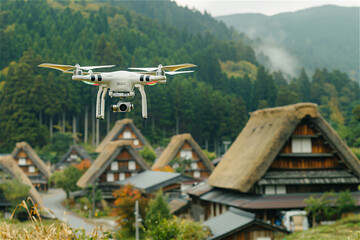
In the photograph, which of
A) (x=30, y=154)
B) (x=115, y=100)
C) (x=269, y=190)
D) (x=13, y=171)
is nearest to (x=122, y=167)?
(x=115, y=100)

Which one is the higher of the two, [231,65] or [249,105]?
[231,65]

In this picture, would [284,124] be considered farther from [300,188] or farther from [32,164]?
[32,164]

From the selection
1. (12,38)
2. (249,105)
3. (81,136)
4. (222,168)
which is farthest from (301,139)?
(12,38)

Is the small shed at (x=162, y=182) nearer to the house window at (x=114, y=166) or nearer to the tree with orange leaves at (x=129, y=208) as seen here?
the tree with orange leaves at (x=129, y=208)

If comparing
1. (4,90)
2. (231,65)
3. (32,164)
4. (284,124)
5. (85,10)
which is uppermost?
(85,10)

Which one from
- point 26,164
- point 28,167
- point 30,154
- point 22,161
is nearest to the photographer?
point 30,154

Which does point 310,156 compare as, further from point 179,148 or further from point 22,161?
point 22,161

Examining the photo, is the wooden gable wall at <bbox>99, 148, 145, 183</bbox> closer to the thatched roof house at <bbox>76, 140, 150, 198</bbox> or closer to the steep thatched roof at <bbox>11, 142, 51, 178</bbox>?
the thatched roof house at <bbox>76, 140, 150, 198</bbox>

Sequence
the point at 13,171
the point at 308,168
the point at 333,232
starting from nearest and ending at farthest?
1. the point at 333,232
2. the point at 308,168
3. the point at 13,171
